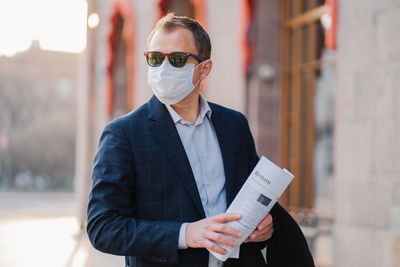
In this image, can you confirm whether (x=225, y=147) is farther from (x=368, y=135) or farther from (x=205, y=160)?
(x=368, y=135)

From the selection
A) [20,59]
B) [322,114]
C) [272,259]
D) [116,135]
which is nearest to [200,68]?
[116,135]

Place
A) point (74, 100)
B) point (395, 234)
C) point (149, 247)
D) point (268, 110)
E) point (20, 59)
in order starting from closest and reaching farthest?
point (149, 247) < point (395, 234) < point (268, 110) < point (20, 59) < point (74, 100)

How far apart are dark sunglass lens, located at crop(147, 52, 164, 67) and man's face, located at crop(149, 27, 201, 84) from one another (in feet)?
0.08

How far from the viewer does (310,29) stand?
7.71 m

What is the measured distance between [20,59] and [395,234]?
53418 mm

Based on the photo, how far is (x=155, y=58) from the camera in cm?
246

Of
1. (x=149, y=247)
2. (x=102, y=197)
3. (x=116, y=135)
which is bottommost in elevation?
(x=149, y=247)

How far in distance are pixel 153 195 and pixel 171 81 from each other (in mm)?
543

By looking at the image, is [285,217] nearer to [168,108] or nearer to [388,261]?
[168,108]

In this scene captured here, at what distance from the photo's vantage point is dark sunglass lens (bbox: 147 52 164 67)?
2449 mm

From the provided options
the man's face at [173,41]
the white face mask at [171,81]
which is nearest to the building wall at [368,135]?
the white face mask at [171,81]

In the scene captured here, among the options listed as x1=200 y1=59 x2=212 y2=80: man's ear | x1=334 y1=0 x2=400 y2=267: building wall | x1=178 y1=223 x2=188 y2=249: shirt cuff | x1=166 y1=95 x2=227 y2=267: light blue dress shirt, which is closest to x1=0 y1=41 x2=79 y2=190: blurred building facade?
x1=334 y1=0 x2=400 y2=267: building wall

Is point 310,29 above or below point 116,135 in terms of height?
above

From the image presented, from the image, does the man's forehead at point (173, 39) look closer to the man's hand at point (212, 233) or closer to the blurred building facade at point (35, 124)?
the man's hand at point (212, 233)
